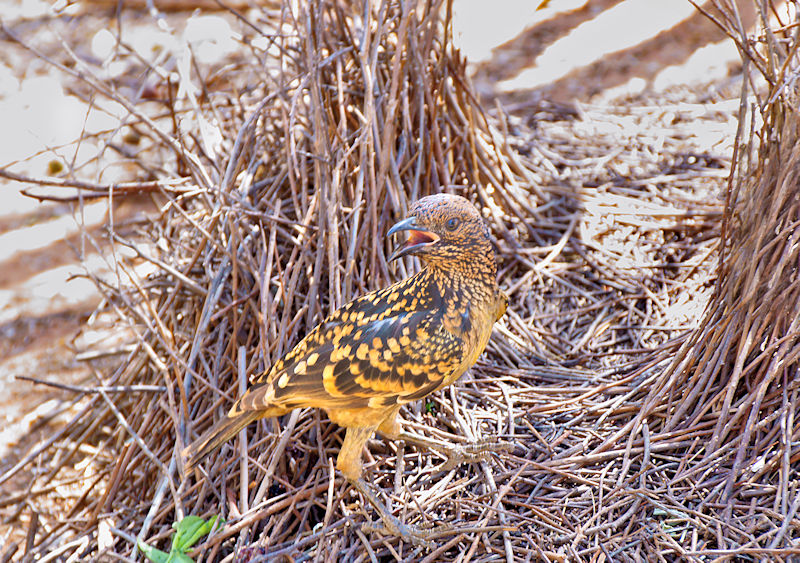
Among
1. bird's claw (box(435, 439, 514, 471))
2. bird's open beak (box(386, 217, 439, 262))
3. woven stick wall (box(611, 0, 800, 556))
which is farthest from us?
bird's claw (box(435, 439, 514, 471))

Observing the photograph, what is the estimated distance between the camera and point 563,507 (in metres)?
2.48

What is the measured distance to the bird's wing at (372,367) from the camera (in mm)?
2379

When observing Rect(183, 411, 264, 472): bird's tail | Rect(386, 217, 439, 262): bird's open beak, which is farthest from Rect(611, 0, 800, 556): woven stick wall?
Rect(183, 411, 264, 472): bird's tail

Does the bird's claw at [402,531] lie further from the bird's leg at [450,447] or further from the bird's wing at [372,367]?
the bird's wing at [372,367]

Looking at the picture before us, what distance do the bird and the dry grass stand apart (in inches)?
7.8

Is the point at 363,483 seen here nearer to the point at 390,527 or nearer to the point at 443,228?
the point at 390,527

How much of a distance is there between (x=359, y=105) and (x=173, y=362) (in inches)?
59.0

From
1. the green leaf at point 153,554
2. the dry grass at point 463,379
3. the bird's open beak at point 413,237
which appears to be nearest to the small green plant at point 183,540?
the green leaf at point 153,554

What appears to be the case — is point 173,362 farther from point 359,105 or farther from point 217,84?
point 217,84

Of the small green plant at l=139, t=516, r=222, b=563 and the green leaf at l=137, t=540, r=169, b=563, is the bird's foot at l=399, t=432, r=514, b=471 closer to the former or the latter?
the small green plant at l=139, t=516, r=222, b=563

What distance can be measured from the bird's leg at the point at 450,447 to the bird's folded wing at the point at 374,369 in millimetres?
297

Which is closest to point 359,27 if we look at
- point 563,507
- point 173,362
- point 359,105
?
point 359,105

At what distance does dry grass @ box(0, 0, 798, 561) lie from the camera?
241 centimetres

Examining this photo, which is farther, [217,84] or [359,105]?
[217,84]
